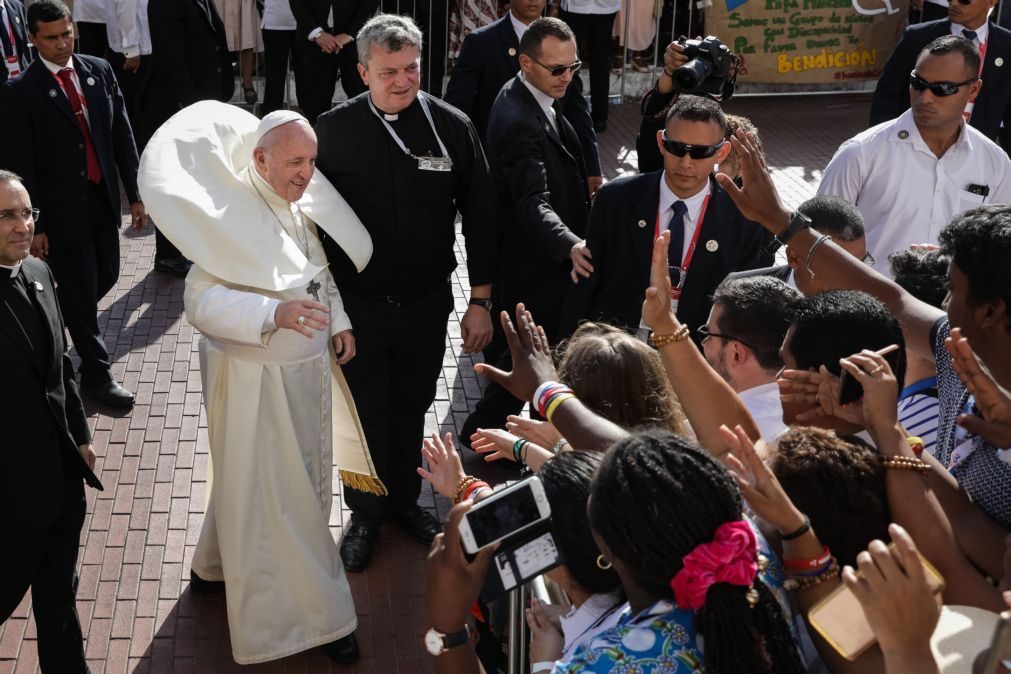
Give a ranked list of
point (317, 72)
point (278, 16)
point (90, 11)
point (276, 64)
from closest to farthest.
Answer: point (90, 11) < point (317, 72) < point (278, 16) < point (276, 64)

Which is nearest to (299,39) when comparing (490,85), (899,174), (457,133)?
(490,85)

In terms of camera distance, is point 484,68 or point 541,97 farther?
point 484,68

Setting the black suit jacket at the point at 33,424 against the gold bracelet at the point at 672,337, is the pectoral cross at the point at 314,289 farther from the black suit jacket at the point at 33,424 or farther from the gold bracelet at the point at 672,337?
the gold bracelet at the point at 672,337

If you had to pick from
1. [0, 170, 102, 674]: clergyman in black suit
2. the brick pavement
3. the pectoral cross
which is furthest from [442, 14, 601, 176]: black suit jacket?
[0, 170, 102, 674]: clergyman in black suit

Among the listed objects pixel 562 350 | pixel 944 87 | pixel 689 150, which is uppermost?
pixel 944 87

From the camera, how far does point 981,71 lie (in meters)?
7.16

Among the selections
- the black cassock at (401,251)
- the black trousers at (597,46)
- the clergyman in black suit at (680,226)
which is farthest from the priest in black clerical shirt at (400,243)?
the black trousers at (597,46)

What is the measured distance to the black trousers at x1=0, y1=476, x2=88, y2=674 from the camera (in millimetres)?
3939

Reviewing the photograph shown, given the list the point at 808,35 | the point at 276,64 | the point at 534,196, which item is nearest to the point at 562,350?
the point at 534,196

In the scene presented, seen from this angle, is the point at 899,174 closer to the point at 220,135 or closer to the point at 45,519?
the point at 220,135

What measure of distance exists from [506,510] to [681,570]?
0.39 m

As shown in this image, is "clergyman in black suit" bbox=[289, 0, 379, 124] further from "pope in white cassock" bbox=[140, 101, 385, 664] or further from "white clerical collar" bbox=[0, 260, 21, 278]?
"white clerical collar" bbox=[0, 260, 21, 278]

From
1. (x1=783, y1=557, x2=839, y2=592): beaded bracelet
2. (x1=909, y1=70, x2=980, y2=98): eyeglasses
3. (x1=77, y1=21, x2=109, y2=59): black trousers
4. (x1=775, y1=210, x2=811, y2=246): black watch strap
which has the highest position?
(x1=909, y1=70, x2=980, y2=98): eyeglasses

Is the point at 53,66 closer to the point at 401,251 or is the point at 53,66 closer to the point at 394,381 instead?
the point at 401,251
